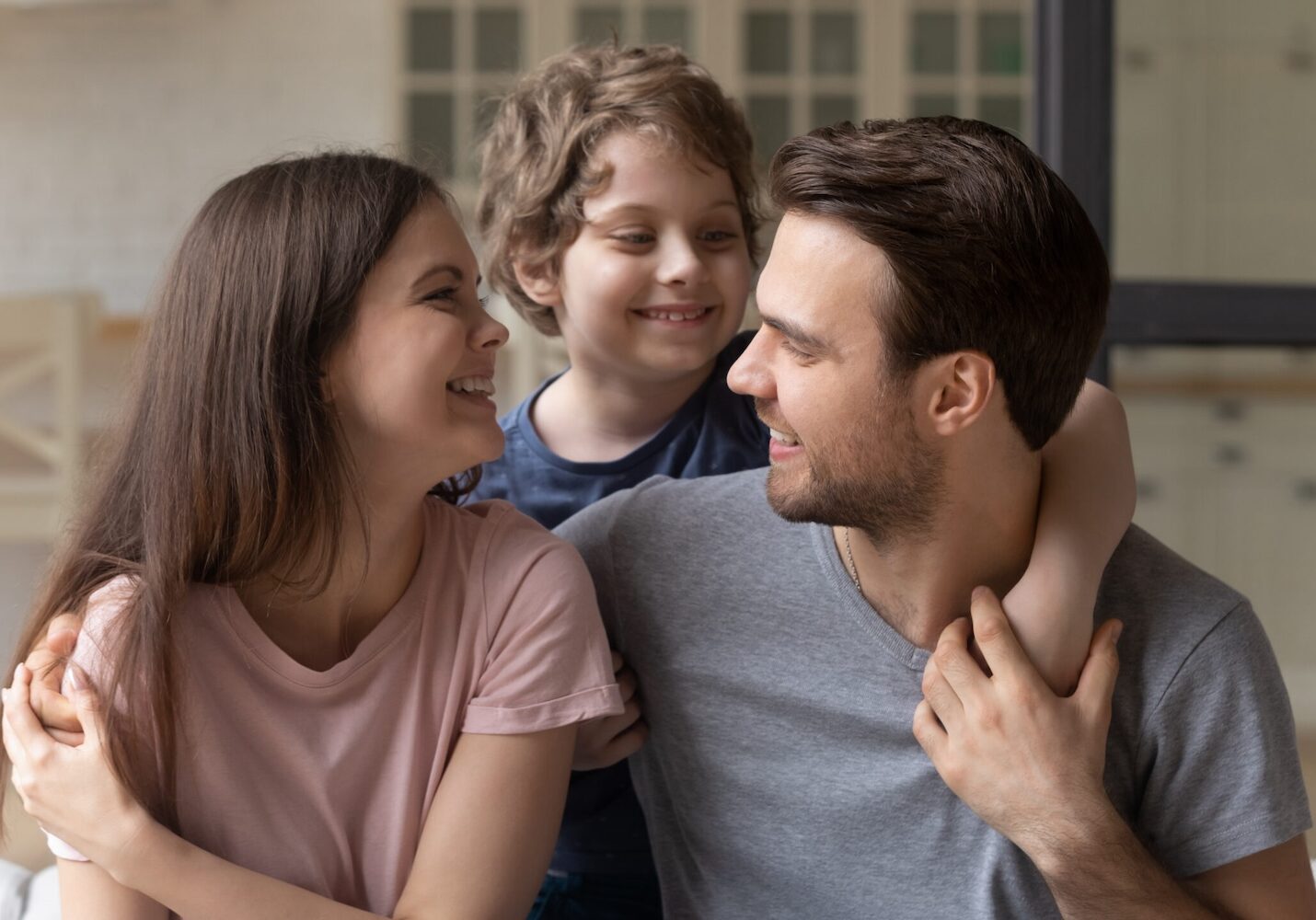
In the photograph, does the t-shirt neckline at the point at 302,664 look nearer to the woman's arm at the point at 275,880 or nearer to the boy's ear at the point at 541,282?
the woman's arm at the point at 275,880

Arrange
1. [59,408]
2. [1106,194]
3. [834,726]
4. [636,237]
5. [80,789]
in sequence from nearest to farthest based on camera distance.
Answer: [80,789]
[834,726]
[636,237]
[1106,194]
[59,408]

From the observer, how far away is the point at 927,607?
1.22 meters

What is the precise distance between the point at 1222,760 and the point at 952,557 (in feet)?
0.88

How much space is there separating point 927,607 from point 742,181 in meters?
0.65

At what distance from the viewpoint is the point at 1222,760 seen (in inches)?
44.9

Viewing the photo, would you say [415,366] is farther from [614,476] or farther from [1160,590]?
[1160,590]

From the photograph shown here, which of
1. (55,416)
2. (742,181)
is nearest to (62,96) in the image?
(55,416)

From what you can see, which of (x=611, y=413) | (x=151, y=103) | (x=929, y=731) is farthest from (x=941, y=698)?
(x=151, y=103)

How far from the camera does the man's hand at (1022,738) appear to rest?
3.52ft

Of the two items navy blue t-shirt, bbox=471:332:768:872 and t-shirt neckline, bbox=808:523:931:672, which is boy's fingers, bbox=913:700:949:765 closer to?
t-shirt neckline, bbox=808:523:931:672

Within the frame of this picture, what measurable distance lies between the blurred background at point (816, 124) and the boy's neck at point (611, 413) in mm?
593

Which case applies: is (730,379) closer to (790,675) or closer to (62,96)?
(790,675)

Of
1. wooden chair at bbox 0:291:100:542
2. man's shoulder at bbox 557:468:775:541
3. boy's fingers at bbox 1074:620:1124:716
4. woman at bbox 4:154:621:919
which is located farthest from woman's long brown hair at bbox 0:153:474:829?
wooden chair at bbox 0:291:100:542

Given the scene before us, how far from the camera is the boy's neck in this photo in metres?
1.59
